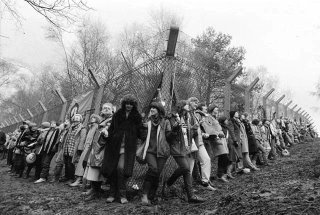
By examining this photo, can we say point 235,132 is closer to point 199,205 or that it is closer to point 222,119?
point 222,119

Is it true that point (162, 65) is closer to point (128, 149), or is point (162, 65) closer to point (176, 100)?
point (176, 100)

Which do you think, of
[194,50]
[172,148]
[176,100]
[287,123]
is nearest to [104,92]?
[176,100]

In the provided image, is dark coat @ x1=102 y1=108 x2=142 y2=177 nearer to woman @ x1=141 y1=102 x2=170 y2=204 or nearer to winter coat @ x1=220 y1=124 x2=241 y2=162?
woman @ x1=141 y1=102 x2=170 y2=204

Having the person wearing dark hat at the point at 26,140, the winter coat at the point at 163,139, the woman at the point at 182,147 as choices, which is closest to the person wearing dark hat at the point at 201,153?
the woman at the point at 182,147

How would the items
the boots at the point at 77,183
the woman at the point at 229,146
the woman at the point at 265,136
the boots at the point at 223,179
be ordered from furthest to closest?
the woman at the point at 265,136
the woman at the point at 229,146
the boots at the point at 77,183
the boots at the point at 223,179

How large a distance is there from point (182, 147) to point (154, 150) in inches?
16.8

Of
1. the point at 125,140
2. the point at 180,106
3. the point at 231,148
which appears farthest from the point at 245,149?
the point at 125,140

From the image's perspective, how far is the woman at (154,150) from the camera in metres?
4.15

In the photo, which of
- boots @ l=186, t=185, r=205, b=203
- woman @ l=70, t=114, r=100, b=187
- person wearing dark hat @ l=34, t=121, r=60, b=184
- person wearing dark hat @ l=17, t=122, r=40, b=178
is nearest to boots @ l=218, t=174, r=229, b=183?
boots @ l=186, t=185, r=205, b=203

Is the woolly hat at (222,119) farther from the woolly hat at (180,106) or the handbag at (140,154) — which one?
the handbag at (140,154)

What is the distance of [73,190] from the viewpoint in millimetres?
5484

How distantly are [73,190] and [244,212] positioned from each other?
3.72 m

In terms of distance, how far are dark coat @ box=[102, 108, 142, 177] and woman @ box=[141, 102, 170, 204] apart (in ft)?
0.77

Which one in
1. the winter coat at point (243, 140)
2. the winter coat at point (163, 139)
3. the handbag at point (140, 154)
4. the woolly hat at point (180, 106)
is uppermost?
the woolly hat at point (180, 106)
